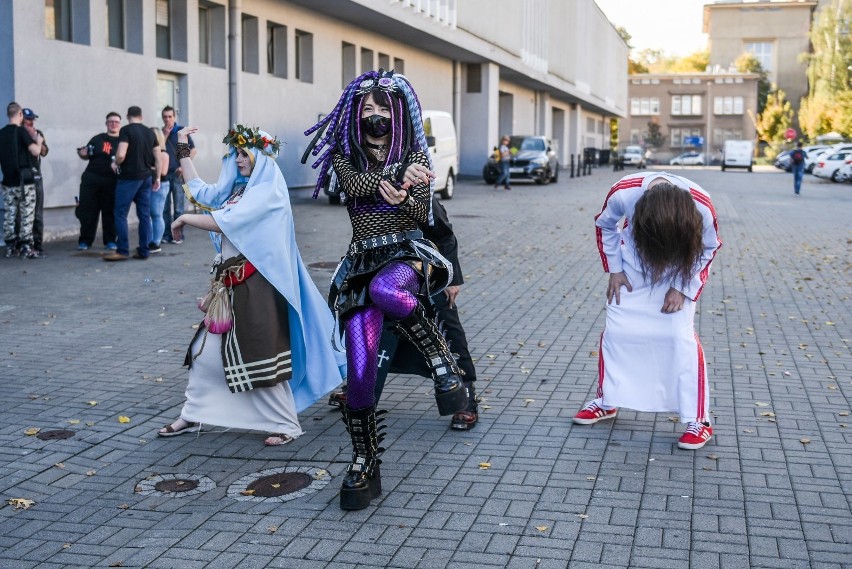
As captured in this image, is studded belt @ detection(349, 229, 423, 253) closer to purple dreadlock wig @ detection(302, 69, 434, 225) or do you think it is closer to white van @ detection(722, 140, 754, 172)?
purple dreadlock wig @ detection(302, 69, 434, 225)

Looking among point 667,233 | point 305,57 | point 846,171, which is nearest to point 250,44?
point 305,57

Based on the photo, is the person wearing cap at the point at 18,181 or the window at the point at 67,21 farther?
the window at the point at 67,21

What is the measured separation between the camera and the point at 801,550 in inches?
165

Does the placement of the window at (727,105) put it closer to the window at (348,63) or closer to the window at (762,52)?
the window at (762,52)

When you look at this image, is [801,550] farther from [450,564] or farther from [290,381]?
[290,381]

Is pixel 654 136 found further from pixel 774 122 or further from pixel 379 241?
pixel 379 241

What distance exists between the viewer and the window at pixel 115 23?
1781 centimetres

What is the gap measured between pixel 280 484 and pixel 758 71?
112768mm

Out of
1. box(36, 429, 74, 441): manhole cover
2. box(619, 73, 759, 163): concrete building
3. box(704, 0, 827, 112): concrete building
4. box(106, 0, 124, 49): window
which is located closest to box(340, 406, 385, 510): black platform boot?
box(36, 429, 74, 441): manhole cover

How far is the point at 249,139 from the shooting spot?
18.1ft

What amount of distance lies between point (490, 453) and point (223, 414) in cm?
145

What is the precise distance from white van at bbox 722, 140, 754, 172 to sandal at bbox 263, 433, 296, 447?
67.5 meters

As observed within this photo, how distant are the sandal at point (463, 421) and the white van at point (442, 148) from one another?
1913 centimetres

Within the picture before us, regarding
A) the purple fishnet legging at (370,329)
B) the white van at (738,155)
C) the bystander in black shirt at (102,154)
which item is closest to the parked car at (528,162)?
the bystander in black shirt at (102,154)
